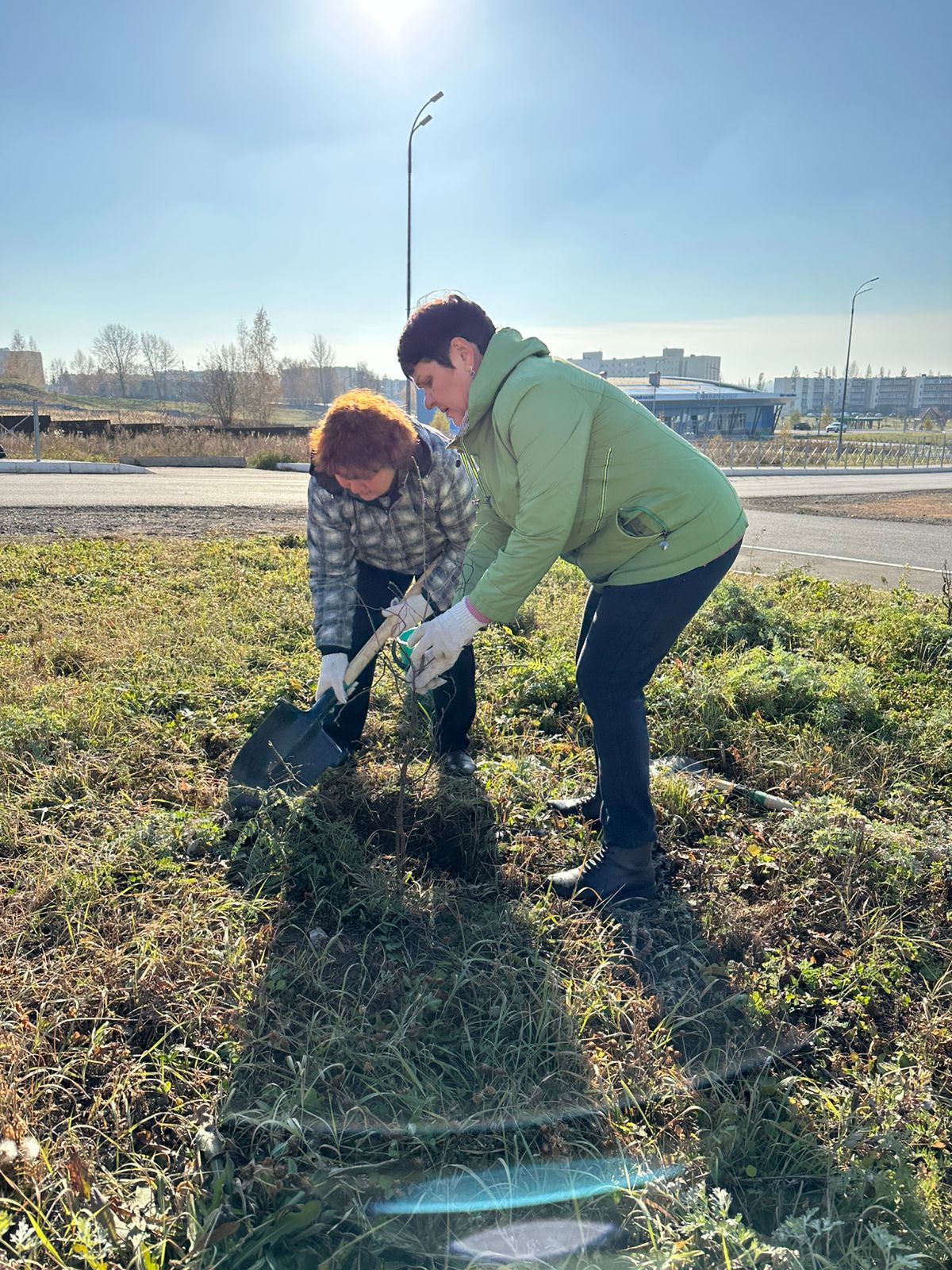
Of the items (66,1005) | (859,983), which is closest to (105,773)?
(66,1005)

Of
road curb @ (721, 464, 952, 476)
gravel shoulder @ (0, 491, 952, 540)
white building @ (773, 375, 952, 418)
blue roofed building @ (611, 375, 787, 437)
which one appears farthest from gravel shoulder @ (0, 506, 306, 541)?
white building @ (773, 375, 952, 418)

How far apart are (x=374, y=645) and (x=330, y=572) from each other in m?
0.44

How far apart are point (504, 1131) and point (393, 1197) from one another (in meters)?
0.24

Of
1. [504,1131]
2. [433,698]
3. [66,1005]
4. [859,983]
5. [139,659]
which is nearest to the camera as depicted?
[504,1131]

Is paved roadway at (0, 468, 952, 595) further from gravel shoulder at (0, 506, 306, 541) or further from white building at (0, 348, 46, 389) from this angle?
white building at (0, 348, 46, 389)

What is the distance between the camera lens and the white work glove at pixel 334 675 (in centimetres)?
299

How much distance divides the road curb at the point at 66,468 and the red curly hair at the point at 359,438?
48.3ft

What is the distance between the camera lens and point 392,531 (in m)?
3.17

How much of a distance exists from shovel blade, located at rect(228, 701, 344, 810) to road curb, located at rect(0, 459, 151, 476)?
575 inches

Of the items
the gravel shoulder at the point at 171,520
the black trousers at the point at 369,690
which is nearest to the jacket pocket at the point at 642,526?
the black trousers at the point at 369,690

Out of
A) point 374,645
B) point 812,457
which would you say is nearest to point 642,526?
point 374,645

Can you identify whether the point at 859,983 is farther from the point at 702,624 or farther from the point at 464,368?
the point at 702,624

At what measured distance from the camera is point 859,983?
7.01ft

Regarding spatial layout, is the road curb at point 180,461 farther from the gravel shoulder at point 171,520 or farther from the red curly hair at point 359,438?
the red curly hair at point 359,438
